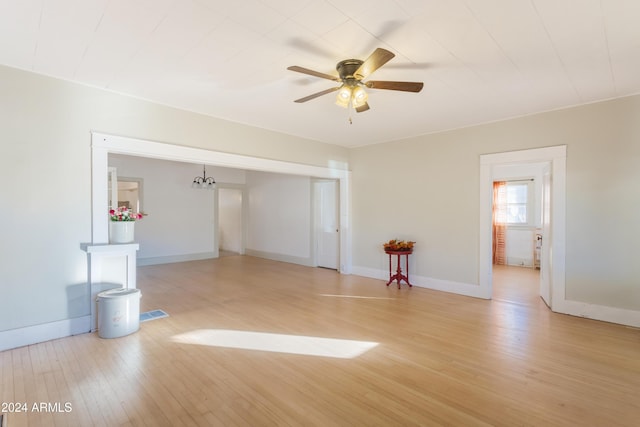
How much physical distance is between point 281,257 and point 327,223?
1.91 m

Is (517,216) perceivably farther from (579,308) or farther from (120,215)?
(120,215)

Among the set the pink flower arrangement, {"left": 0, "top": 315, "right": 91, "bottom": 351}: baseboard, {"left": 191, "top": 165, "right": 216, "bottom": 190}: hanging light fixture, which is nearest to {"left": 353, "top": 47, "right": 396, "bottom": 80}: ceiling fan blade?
the pink flower arrangement

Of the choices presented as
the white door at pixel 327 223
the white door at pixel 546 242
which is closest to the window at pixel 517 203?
the white door at pixel 546 242

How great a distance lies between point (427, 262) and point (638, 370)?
2.90 m

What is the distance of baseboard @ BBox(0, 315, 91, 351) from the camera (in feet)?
9.56

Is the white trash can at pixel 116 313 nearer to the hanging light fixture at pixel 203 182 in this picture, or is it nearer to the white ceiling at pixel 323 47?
the white ceiling at pixel 323 47

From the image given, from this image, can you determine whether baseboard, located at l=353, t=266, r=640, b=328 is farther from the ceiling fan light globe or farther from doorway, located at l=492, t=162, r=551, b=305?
the ceiling fan light globe

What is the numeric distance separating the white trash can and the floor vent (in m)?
0.44

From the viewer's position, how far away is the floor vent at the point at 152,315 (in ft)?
12.4

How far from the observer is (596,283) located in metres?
3.78

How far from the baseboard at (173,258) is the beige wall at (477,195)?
176 inches

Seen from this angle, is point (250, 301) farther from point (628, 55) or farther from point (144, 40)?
point (628, 55)

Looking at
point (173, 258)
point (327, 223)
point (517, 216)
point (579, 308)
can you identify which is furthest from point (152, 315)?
point (517, 216)

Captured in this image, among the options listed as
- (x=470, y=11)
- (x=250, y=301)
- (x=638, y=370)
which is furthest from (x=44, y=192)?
(x=638, y=370)
